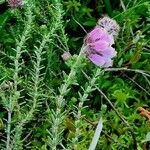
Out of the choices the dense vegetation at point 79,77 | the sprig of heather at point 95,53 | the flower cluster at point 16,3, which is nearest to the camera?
the sprig of heather at point 95,53

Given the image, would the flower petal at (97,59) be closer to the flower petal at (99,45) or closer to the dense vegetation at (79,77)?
the flower petal at (99,45)

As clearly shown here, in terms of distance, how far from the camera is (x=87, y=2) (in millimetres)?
2717

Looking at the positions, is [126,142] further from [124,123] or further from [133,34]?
[133,34]

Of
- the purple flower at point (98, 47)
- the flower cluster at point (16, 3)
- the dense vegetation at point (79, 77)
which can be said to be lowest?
the dense vegetation at point (79, 77)

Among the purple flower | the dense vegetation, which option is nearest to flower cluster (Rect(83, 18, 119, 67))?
the purple flower

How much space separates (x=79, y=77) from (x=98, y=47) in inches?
29.7

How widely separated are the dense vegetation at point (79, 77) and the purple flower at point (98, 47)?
0.54 feet

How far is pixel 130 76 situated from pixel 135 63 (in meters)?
0.08

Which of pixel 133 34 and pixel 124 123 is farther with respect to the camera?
pixel 133 34

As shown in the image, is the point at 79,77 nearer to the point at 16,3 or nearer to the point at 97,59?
the point at 16,3

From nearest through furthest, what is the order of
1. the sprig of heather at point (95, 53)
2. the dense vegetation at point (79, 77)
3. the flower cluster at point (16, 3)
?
the sprig of heather at point (95, 53), the dense vegetation at point (79, 77), the flower cluster at point (16, 3)

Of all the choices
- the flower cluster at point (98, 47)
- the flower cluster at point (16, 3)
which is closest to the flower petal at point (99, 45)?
the flower cluster at point (98, 47)

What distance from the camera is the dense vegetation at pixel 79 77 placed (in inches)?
77.3

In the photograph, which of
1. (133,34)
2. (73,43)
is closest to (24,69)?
(73,43)
